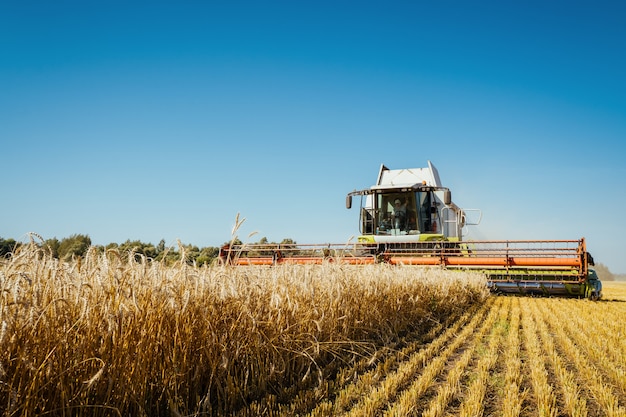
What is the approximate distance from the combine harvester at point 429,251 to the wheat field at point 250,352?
3.99m

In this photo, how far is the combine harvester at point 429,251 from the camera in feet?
33.5

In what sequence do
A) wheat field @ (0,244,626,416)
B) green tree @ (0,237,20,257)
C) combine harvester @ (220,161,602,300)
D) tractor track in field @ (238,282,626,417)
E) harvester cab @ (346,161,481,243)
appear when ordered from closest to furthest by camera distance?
wheat field @ (0,244,626,416)
green tree @ (0,237,20,257)
tractor track in field @ (238,282,626,417)
combine harvester @ (220,161,602,300)
harvester cab @ (346,161,481,243)

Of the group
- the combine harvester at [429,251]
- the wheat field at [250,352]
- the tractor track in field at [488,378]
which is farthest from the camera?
the combine harvester at [429,251]

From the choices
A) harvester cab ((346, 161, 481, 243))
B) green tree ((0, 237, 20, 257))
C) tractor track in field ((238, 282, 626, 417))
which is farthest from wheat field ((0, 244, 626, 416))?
harvester cab ((346, 161, 481, 243))

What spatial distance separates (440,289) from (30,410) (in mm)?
7325

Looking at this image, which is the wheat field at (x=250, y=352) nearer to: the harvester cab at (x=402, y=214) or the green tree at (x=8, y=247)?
the green tree at (x=8, y=247)

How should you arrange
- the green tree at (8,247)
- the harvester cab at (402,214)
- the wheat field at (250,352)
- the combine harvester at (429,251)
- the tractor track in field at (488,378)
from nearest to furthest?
the wheat field at (250,352) → the green tree at (8,247) → the tractor track in field at (488,378) → the combine harvester at (429,251) → the harvester cab at (402,214)

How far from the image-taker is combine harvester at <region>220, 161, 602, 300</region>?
10.2 metres

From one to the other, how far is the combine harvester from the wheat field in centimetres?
399

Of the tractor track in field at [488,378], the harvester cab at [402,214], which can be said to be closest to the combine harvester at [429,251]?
the harvester cab at [402,214]

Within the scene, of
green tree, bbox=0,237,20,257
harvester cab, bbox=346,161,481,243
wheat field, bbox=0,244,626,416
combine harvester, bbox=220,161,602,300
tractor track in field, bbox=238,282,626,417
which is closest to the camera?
wheat field, bbox=0,244,626,416

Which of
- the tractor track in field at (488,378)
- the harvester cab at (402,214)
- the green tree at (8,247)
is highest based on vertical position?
the harvester cab at (402,214)

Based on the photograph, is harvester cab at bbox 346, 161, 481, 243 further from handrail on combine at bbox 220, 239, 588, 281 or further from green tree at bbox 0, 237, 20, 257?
green tree at bbox 0, 237, 20, 257

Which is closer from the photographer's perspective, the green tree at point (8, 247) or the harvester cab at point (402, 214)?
the green tree at point (8, 247)
